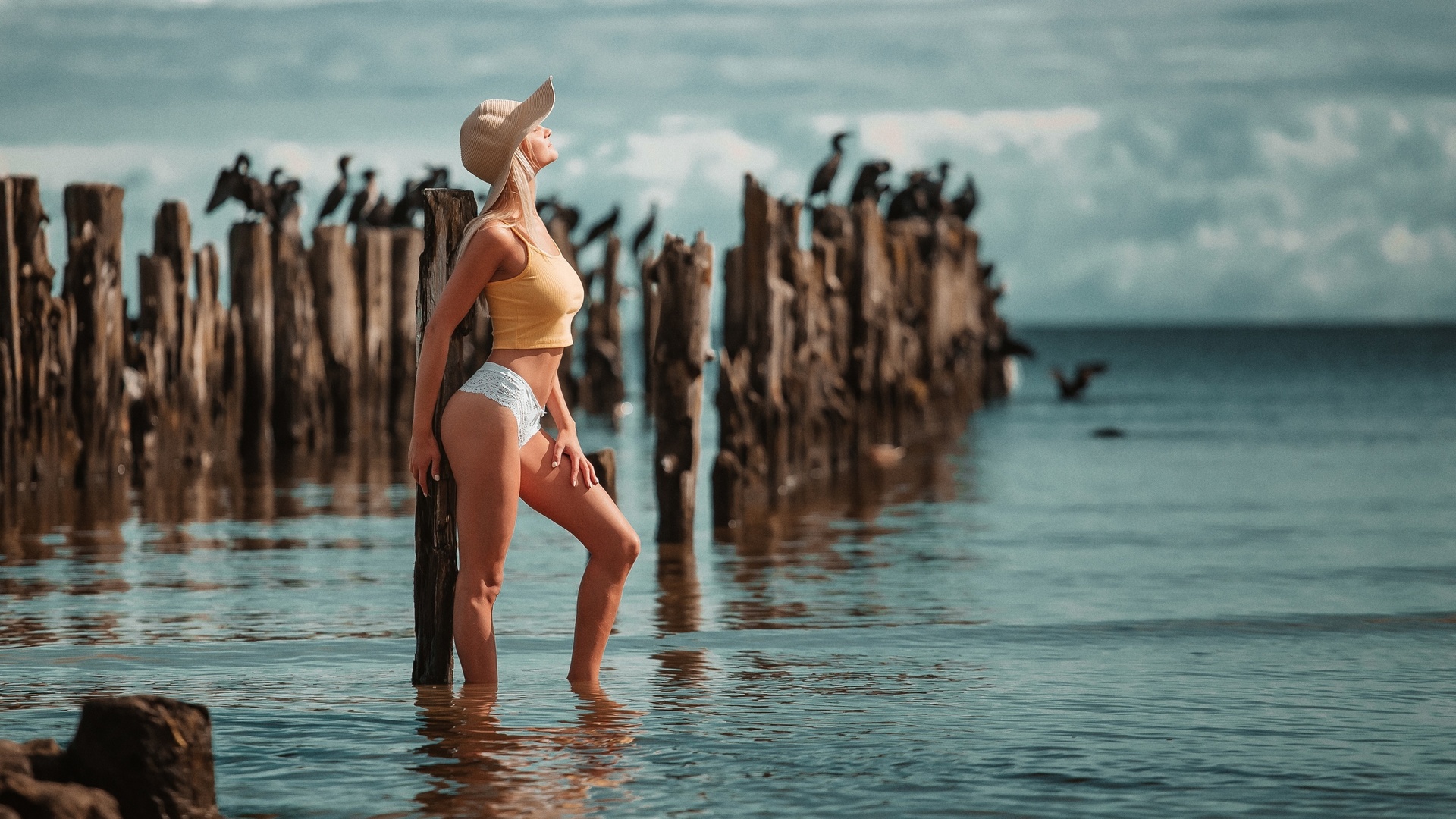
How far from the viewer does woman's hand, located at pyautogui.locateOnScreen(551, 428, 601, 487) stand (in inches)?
229

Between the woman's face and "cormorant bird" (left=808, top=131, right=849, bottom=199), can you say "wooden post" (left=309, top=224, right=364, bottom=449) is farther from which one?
the woman's face

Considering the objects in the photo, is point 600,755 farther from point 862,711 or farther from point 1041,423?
point 1041,423

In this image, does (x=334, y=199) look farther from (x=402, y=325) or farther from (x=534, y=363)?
(x=534, y=363)

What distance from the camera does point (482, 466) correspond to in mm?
5688

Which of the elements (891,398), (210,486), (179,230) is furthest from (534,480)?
(891,398)

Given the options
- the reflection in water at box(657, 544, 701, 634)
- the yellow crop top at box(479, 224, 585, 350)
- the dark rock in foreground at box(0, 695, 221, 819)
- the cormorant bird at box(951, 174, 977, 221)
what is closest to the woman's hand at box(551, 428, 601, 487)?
the yellow crop top at box(479, 224, 585, 350)

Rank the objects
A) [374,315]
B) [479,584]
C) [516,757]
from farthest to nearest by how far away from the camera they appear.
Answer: [374,315]
[479,584]
[516,757]

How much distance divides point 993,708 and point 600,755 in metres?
1.51

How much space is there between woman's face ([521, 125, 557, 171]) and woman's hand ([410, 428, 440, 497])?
92cm

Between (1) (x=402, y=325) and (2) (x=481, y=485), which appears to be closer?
(2) (x=481, y=485)

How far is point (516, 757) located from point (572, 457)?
963mm

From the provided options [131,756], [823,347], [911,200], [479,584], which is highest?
[911,200]

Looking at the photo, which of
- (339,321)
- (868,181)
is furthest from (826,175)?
(339,321)

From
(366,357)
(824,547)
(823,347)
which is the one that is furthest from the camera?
(366,357)
